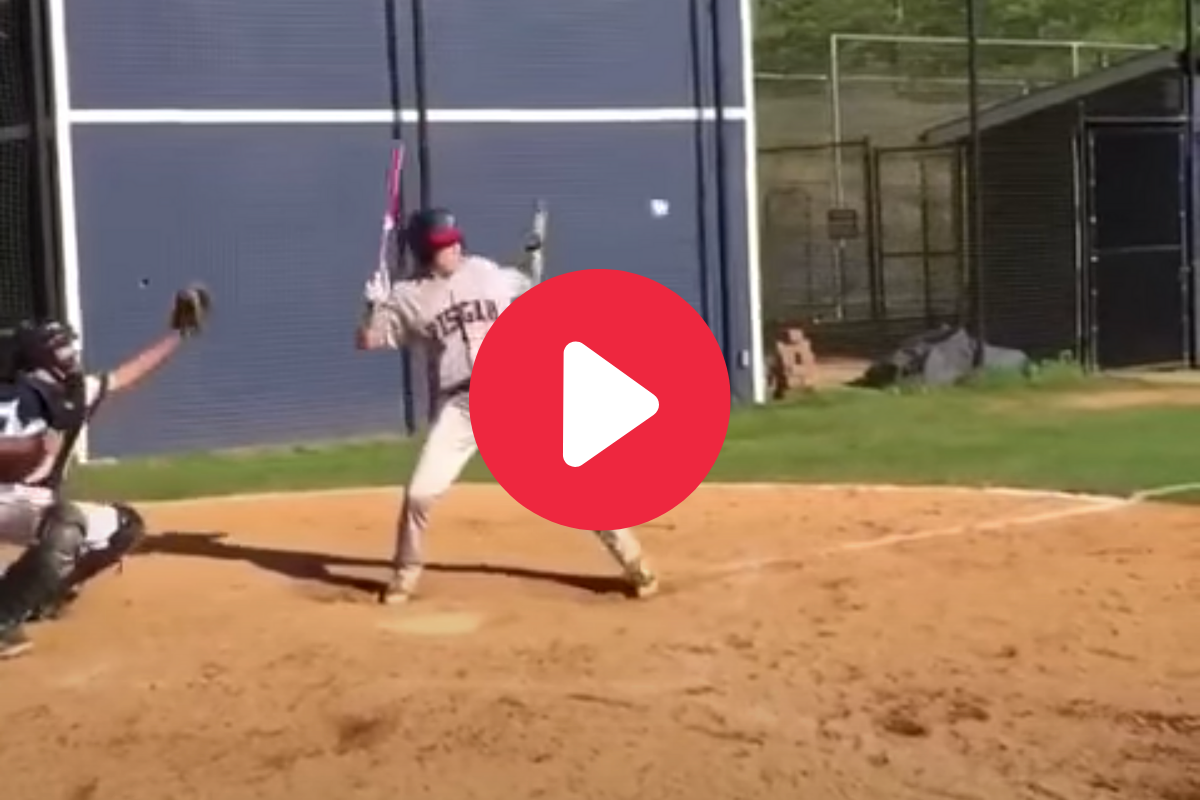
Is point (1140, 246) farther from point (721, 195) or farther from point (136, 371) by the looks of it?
point (136, 371)

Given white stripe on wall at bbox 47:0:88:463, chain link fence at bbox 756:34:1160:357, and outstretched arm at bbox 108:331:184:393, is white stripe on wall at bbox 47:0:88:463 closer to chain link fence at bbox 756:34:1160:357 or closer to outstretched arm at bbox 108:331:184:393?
Answer: outstretched arm at bbox 108:331:184:393

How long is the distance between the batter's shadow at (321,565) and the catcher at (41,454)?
1.64 meters

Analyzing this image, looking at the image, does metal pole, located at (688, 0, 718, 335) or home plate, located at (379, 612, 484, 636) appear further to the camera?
metal pole, located at (688, 0, 718, 335)

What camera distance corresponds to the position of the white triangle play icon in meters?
8.70

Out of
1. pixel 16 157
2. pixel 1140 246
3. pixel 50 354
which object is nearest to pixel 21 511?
pixel 50 354

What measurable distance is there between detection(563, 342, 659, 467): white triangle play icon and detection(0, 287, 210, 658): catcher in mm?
1872

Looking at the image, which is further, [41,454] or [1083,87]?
[1083,87]

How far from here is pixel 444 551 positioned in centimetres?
1170

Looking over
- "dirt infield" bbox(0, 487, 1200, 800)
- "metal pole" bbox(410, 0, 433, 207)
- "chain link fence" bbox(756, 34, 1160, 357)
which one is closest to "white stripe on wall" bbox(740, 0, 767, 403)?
"chain link fence" bbox(756, 34, 1160, 357)

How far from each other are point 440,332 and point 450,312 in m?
0.12

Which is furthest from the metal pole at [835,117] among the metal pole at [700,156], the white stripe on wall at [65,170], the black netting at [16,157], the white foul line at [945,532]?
the white foul line at [945,532]

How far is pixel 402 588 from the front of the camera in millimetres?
10172

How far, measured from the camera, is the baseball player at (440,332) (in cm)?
1010

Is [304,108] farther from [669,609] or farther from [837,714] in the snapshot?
[837,714]
